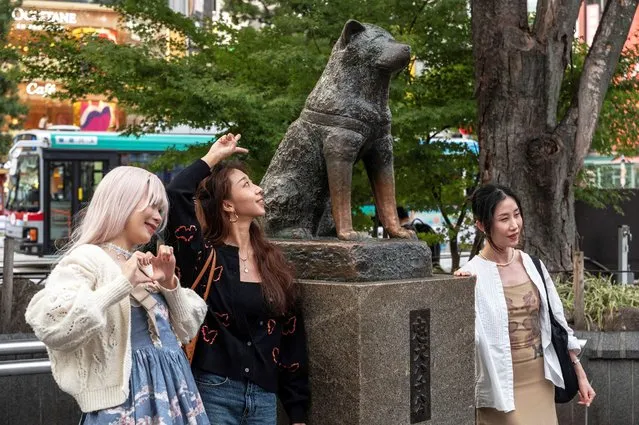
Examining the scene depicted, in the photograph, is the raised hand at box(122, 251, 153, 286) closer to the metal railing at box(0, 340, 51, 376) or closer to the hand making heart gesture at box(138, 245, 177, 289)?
the hand making heart gesture at box(138, 245, 177, 289)

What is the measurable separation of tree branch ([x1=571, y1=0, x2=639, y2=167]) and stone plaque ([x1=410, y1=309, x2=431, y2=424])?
679cm

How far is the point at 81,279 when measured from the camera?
3.21 m

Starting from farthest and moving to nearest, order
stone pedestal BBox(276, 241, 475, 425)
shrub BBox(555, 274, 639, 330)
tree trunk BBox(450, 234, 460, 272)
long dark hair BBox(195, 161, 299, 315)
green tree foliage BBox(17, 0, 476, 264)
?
tree trunk BBox(450, 234, 460, 272), green tree foliage BBox(17, 0, 476, 264), shrub BBox(555, 274, 639, 330), stone pedestal BBox(276, 241, 475, 425), long dark hair BBox(195, 161, 299, 315)

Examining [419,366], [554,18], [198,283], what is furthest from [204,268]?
[554,18]

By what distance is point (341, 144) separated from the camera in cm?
459

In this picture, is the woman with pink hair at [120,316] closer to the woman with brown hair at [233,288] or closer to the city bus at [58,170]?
the woman with brown hair at [233,288]

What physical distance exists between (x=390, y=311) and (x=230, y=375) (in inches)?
31.9

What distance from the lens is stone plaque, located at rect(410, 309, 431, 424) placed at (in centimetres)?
439

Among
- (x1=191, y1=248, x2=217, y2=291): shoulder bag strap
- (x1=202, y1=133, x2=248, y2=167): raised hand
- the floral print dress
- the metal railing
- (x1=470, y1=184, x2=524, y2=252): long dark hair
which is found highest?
(x1=202, y1=133, x2=248, y2=167): raised hand

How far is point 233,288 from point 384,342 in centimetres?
76

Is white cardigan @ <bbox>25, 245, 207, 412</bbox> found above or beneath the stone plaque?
above

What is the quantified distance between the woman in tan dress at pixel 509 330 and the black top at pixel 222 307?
4.30 ft

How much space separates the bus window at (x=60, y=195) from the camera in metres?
23.0

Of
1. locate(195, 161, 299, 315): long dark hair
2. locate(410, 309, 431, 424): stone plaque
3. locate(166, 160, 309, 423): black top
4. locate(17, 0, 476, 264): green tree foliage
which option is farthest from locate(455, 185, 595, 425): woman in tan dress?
locate(17, 0, 476, 264): green tree foliage
